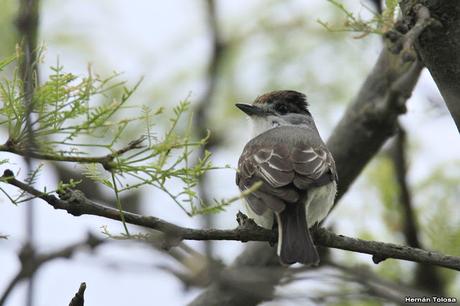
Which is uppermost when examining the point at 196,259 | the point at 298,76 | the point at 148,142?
the point at 298,76

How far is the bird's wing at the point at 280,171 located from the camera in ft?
14.1

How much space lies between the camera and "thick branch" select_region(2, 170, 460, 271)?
125 inches

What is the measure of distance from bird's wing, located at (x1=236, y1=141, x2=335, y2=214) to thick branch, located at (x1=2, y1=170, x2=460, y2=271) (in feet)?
0.63

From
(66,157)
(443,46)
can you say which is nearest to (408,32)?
(443,46)

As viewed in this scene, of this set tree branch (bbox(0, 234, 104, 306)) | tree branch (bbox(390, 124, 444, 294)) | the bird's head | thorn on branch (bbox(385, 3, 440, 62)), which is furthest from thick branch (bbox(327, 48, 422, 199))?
tree branch (bbox(0, 234, 104, 306))

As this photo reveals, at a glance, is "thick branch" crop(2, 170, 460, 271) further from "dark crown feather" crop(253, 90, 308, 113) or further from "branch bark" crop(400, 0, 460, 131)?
"dark crown feather" crop(253, 90, 308, 113)

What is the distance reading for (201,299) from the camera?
531 cm

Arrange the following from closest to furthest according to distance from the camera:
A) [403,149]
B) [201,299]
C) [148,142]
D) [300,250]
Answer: [148,142] < [300,250] < [201,299] < [403,149]

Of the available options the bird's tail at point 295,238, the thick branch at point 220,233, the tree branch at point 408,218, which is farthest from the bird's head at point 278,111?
the thick branch at point 220,233

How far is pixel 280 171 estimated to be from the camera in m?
4.56

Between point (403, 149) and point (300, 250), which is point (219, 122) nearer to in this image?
point (403, 149)

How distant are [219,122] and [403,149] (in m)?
2.23

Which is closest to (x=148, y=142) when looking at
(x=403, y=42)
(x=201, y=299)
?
(x=403, y=42)

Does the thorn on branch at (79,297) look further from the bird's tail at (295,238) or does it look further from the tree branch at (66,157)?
the bird's tail at (295,238)
